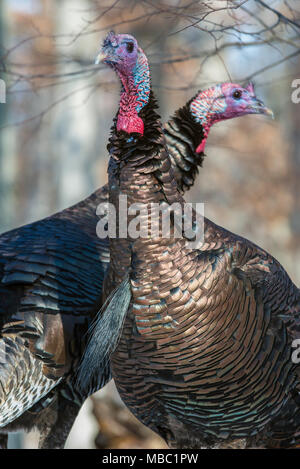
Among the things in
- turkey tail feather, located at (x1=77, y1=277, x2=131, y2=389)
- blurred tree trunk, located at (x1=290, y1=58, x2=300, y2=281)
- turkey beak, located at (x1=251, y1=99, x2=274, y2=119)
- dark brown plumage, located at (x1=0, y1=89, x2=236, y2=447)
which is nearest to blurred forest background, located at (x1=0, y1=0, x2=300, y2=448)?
blurred tree trunk, located at (x1=290, y1=58, x2=300, y2=281)

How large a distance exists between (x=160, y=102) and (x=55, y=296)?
7.08 m

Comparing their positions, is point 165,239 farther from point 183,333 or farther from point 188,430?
point 188,430

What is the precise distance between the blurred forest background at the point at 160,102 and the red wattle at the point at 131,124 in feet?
1.17

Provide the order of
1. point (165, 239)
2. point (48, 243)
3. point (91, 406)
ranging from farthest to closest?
1. point (91, 406)
2. point (48, 243)
3. point (165, 239)

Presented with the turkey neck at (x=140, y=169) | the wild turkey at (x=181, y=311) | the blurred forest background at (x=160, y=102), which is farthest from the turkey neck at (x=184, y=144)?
the turkey neck at (x=140, y=169)

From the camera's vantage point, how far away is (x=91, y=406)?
5.63m

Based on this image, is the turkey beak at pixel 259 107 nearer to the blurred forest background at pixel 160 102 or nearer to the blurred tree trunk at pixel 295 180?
the blurred forest background at pixel 160 102

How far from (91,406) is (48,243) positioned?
315 centimetres

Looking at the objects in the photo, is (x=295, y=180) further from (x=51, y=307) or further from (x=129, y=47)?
(x=129, y=47)

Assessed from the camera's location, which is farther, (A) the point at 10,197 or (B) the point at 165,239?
(A) the point at 10,197

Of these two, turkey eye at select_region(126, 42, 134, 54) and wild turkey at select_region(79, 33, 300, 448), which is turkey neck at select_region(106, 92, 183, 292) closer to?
wild turkey at select_region(79, 33, 300, 448)

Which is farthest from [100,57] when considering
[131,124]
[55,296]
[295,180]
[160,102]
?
[295,180]
